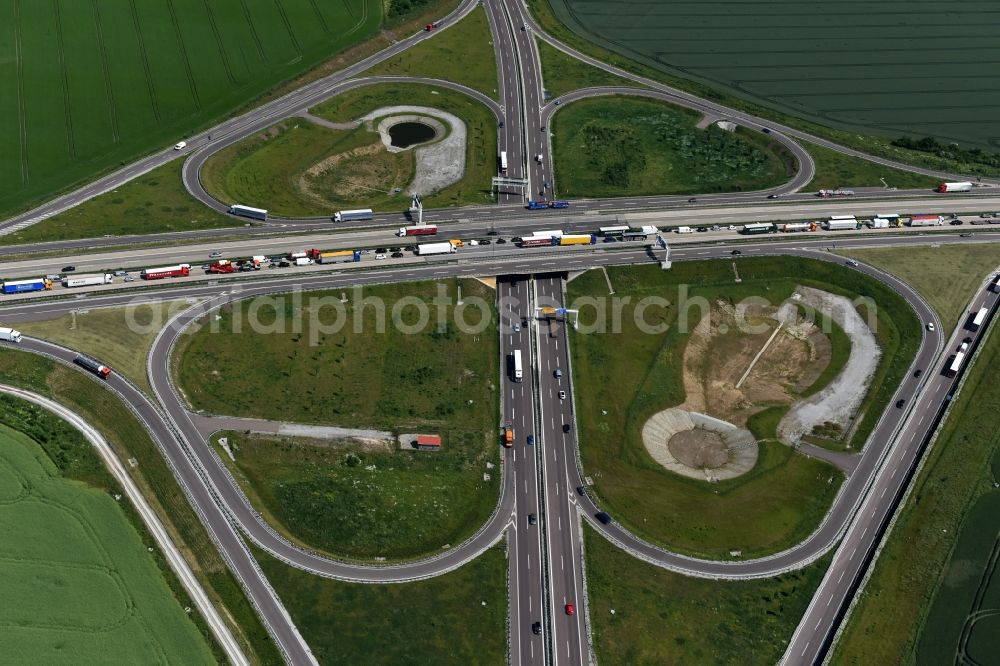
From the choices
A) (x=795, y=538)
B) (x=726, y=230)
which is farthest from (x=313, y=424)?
(x=726, y=230)

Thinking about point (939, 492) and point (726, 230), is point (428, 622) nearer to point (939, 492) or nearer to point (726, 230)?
point (939, 492)

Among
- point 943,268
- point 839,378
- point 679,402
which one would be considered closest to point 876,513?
point 839,378

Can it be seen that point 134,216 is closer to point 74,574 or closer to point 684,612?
point 74,574

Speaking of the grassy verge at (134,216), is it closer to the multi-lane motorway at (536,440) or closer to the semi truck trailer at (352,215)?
the multi-lane motorway at (536,440)

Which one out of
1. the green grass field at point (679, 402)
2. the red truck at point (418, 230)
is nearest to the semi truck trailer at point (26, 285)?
the red truck at point (418, 230)

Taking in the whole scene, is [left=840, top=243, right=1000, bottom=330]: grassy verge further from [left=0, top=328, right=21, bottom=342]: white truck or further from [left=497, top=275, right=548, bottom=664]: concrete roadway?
[left=0, top=328, right=21, bottom=342]: white truck

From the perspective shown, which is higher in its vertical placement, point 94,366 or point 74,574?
point 94,366
